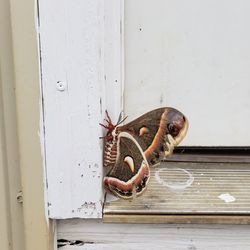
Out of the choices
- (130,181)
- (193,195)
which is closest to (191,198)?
(193,195)

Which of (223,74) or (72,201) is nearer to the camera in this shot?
(72,201)

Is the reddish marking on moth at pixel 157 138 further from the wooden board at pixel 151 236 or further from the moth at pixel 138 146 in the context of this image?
the wooden board at pixel 151 236

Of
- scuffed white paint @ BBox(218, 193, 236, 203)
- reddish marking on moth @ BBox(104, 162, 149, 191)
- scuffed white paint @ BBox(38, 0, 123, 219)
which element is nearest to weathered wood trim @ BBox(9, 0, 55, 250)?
scuffed white paint @ BBox(38, 0, 123, 219)

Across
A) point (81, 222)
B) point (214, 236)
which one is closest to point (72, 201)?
point (81, 222)

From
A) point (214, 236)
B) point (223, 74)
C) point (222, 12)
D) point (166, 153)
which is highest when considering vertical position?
point (222, 12)

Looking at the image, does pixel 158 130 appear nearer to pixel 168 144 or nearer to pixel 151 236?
pixel 168 144

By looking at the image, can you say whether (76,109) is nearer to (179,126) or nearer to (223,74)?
(179,126)

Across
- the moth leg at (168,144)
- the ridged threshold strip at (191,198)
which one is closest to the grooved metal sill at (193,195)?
the ridged threshold strip at (191,198)

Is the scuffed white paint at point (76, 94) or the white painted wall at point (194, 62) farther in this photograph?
the white painted wall at point (194, 62)
